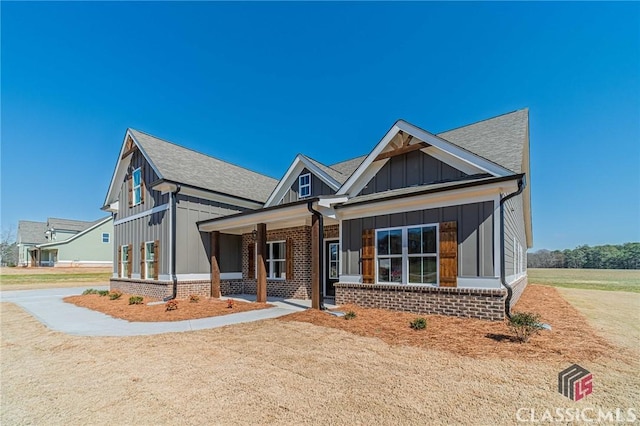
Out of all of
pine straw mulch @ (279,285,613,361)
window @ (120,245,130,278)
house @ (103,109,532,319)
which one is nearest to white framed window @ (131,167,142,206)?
house @ (103,109,532,319)

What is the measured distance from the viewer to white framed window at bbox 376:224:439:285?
843 centimetres

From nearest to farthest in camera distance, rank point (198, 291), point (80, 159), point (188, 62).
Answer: point (198, 291) → point (188, 62) → point (80, 159)

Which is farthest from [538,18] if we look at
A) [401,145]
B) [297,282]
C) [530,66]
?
[297,282]

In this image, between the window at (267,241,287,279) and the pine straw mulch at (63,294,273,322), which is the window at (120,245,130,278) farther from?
the window at (267,241,287,279)

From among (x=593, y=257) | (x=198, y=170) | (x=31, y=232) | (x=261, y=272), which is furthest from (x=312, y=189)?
(x=31, y=232)

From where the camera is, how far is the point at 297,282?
41.7 ft

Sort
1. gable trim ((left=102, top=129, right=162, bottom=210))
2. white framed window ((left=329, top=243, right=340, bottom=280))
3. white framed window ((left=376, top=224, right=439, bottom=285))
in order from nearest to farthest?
1. white framed window ((left=376, top=224, right=439, bottom=285))
2. white framed window ((left=329, top=243, right=340, bottom=280))
3. gable trim ((left=102, top=129, right=162, bottom=210))

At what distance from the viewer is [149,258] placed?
14398 mm

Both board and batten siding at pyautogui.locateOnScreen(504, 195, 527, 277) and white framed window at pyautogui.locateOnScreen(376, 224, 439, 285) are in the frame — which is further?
board and batten siding at pyautogui.locateOnScreen(504, 195, 527, 277)

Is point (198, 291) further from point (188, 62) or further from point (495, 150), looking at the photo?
point (495, 150)

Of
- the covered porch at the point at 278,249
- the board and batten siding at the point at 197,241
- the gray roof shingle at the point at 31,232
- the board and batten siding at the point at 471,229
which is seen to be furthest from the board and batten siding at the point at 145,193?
the gray roof shingle at the point at 31,232

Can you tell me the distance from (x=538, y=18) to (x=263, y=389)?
12.1 metres

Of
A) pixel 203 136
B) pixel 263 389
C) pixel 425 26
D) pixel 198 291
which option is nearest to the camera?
pixel 263 389

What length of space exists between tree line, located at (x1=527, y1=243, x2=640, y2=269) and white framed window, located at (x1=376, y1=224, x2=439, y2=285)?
50.7 meters
